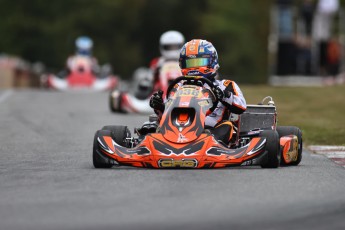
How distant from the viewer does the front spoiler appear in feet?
39.1

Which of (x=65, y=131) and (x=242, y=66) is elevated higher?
(x=65, y=131)

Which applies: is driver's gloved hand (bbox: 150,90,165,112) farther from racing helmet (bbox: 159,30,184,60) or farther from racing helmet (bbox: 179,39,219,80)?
racing helmet (bbox: 159,30,184,60)

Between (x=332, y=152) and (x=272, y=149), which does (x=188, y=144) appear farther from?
(x=332, y=152)

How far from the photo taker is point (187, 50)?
13.2 metres

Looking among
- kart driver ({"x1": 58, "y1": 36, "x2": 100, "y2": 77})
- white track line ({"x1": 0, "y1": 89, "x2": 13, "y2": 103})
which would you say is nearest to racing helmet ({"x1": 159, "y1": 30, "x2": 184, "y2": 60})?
white track line ({"x1": 0, "y1": 89, "x2": 13, "y2": 103})

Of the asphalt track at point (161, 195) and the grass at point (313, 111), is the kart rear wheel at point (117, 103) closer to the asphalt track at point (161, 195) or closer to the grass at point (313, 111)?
the grass at point (313, 111)

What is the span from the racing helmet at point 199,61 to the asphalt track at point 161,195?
1334mm

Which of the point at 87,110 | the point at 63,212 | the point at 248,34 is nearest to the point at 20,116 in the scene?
the point at 87,110

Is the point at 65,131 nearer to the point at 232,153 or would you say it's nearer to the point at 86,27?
the point at 232,153

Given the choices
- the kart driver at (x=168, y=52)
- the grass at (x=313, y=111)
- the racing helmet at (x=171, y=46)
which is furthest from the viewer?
the racing helmet at (x=171, y=46)

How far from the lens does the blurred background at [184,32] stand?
49719 millimetres

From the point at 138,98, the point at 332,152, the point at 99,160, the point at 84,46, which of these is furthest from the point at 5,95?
the point at 99,160

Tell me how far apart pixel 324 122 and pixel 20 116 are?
5.18 meters

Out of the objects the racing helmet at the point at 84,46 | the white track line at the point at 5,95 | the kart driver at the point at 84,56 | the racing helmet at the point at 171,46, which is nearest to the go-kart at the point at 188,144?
the racing helmet at the point at 171,46
